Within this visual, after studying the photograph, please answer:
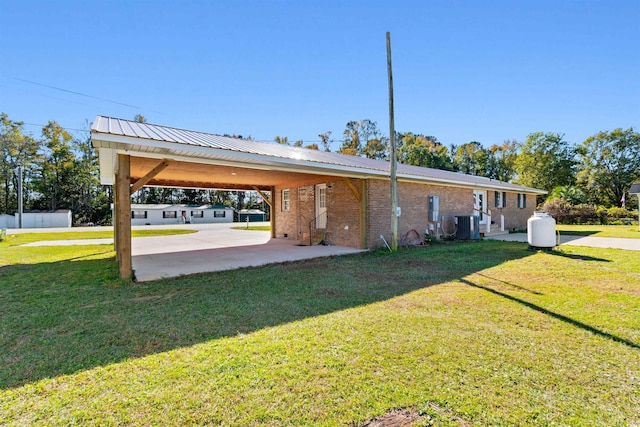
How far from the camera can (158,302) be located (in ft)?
15.7

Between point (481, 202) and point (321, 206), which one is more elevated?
point (481, 202)

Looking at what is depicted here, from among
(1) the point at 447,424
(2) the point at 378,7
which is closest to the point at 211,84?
(2) the point at 378,7

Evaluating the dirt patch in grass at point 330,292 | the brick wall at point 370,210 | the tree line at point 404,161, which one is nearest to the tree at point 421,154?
the tree line at point 404,161

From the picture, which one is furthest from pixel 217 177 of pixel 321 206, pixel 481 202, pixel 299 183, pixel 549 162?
pixel 549 162

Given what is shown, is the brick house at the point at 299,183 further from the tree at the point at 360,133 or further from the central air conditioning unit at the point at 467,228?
the tree at the point at 360,133

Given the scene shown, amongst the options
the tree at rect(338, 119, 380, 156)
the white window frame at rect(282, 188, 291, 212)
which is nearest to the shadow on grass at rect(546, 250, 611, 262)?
the white window frame at rect(282, 188, 291, 212)

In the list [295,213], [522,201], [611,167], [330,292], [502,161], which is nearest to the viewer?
[330,292]

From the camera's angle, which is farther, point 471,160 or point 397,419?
point 471,160

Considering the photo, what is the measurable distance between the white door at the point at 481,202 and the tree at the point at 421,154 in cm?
2106

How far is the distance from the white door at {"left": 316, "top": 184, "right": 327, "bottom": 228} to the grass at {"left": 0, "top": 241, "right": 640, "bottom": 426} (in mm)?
6367

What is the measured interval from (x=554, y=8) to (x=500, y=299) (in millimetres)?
9800

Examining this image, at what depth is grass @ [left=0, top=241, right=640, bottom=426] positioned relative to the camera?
2.15m

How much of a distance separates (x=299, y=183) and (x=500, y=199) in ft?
37.8

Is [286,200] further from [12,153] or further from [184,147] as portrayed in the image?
[12,153]
